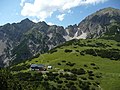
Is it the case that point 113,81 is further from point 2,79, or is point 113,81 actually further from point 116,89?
point 2,79

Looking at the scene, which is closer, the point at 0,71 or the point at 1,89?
the point at 1,89

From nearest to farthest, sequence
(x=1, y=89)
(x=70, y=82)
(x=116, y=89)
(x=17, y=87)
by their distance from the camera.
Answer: (x=1, y=89)
(x=17, y=87)
(x=116, y=89)
(x=70, y=82)

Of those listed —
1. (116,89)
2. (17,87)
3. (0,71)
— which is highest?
(0,71)

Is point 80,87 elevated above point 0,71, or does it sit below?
below

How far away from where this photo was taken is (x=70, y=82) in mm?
198250

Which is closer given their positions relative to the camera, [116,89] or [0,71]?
[0,71]

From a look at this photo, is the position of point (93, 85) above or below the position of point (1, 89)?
below

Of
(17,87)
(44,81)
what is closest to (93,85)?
(44,81)

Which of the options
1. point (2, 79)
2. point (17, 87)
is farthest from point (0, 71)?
point (17, 87)

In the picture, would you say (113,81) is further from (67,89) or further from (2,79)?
(2,79)

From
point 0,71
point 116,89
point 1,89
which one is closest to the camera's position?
point 1,89

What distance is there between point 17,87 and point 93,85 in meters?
90.2

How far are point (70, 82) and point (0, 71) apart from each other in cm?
10742

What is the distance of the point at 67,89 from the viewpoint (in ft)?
615
